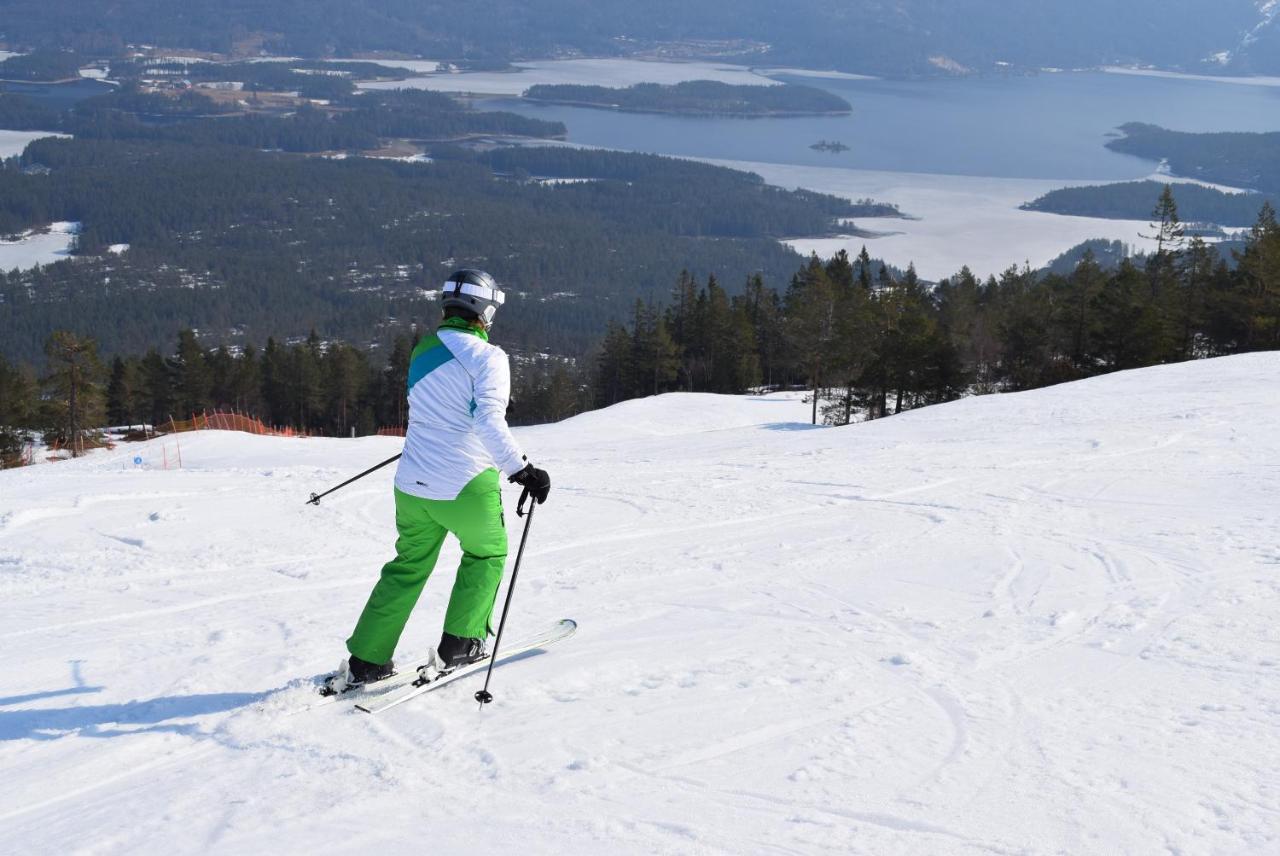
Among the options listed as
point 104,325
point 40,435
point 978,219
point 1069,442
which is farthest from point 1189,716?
point 978,219

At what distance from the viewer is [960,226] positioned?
153 meters

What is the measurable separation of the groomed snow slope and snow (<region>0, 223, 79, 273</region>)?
169 m

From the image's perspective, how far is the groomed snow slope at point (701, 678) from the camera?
3680mm

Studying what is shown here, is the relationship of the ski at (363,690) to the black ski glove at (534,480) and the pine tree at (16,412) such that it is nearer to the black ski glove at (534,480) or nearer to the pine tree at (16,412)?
the black ski glove at (534,480)

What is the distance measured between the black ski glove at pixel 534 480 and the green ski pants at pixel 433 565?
167mm

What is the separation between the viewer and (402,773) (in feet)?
13.2

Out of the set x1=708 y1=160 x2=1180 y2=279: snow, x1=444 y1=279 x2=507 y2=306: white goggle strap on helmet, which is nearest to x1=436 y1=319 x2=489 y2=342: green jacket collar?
x1=444 y1=279 x2=507 y2=306: white goggle strap on helmet

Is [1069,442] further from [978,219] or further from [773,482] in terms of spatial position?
[978,219]

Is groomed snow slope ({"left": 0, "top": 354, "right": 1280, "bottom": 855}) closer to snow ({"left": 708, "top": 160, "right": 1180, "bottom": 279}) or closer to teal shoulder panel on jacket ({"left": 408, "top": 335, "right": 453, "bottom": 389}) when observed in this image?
teal shoulder panel on jacket ({"left": 408, "top": 335, "right": 453, "bottom": 389})

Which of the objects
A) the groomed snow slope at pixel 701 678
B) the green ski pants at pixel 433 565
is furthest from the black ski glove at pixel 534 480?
the groomed snow slope at pixel 701 678

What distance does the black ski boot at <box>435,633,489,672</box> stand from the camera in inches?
191

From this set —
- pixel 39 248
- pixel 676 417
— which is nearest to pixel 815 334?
pixel 676 417

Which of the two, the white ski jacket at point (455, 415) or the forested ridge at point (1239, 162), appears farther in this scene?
the forested ridge at point (1239, 162)

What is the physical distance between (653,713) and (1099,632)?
2.68 metres
